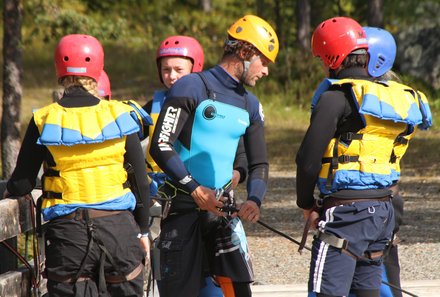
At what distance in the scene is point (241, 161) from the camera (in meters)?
5.98

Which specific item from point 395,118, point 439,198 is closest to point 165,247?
point 395,118

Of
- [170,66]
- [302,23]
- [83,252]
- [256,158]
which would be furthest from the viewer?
[302,23]

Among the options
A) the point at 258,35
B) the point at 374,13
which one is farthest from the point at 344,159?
the point at 374,13

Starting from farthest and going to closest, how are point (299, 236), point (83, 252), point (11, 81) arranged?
1. point (11, 81)
2. point (299, 236)
3. point (83, 252)

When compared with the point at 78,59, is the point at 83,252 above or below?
below

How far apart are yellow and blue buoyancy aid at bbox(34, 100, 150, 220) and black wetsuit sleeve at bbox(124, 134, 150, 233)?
0.07m

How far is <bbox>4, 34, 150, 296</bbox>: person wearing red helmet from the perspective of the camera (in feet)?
16.6

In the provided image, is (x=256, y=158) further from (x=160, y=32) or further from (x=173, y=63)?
(x=160, y=32)

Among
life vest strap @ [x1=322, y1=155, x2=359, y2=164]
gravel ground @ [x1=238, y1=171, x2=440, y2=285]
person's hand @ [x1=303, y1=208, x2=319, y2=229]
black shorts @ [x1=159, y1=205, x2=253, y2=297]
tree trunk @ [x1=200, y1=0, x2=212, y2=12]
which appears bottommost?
gravel ground @ [x1=238, y1=171, x2=440, y2=285]

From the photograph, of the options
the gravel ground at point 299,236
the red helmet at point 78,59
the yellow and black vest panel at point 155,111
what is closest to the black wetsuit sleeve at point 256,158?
the red helmet at point 78,59

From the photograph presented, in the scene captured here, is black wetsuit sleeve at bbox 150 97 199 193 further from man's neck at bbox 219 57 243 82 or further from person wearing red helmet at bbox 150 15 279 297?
man's neck at bbox 219 57 243 82

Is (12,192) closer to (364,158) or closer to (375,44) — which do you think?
(364,158)

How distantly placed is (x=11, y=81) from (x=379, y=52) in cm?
870

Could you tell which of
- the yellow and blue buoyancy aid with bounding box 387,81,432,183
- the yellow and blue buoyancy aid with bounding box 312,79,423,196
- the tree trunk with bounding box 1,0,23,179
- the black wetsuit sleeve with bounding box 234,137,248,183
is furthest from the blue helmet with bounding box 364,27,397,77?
the tree trunk with bounding box 1,0,23,179
